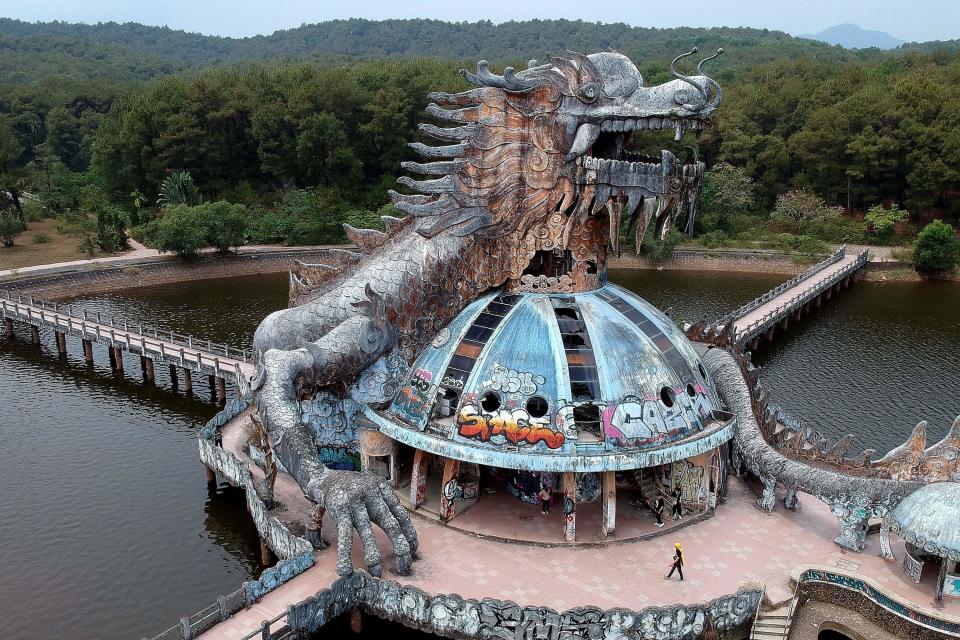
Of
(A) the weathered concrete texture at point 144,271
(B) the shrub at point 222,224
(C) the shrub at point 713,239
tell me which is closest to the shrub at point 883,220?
(C) the shrub at point 713,239

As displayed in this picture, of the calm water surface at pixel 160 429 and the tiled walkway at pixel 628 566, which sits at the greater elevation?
the tiled walkway at pixel 628 566

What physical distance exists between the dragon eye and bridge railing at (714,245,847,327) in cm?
2470

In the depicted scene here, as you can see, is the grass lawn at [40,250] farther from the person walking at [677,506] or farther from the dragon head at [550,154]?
the person walking at [677,506]

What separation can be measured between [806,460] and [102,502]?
24476 mm

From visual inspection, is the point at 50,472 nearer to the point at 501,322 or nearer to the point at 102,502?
the point at 102,502

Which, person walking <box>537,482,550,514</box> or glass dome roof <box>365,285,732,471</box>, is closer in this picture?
glass dome roof <box>365,285,732,471</box>

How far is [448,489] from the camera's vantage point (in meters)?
24.7

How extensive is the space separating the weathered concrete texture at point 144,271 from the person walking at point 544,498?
133 ft

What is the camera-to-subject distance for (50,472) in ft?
107

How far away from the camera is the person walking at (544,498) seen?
25.5m

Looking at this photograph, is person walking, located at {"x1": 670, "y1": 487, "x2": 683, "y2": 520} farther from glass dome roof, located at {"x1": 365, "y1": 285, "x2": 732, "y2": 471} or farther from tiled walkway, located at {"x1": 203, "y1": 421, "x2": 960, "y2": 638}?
glass dome roof, located at {"x1": 365, "y1": 285, "x2": 732, "y2": 471}

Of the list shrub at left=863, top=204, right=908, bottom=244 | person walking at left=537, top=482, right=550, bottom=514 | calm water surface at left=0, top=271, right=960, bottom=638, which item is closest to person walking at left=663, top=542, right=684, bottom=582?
person walking at left=537, top=482, right=550, bottom=514

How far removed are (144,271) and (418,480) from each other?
49.9 metres

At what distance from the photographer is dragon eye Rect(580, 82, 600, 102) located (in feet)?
77.8
